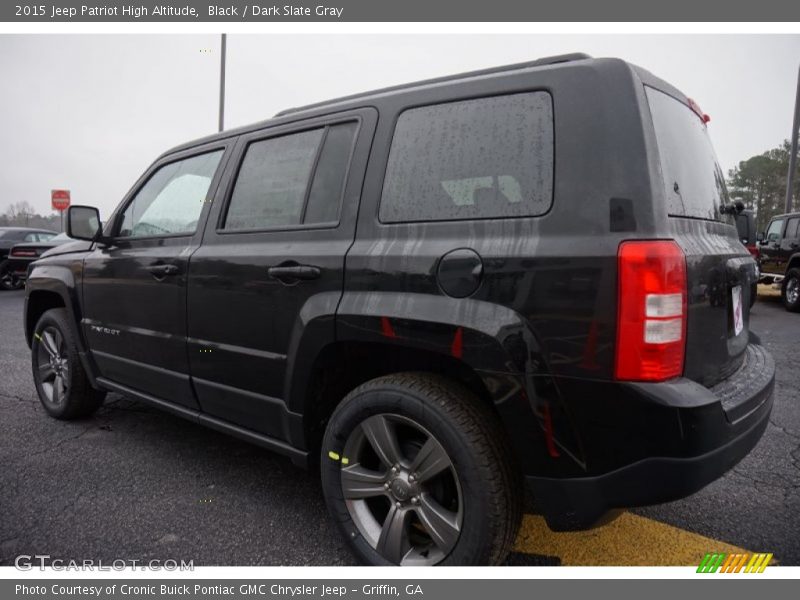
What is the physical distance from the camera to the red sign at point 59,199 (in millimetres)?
18109

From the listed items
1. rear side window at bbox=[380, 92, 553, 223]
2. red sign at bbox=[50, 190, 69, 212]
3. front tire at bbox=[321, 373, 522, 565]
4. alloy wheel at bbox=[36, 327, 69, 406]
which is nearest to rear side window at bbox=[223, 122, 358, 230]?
rear side window at bbox=[380, 92, 553, 223]

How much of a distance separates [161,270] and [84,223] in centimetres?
92

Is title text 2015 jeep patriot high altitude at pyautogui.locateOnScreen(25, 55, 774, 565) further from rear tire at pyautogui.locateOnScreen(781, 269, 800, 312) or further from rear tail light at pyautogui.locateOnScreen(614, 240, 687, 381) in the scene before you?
rear tire at pyautogui.locateOnScreen(781, 269, 800, 312)

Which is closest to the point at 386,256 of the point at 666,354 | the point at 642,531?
the point at 666,354

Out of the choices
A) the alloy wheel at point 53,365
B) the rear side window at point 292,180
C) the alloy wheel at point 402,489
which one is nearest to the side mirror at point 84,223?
the alloy wheel at point 53,365

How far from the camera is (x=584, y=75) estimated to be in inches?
66.1

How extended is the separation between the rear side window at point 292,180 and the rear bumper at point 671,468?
1.34 m

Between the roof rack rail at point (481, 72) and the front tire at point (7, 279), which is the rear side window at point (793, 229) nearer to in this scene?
the roof rack rail at point (481, 72)

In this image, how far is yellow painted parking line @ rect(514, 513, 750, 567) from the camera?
6.93 ft

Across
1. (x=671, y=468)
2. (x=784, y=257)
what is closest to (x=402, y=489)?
(x=671, y=468)

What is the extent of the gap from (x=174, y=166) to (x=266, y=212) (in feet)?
3.53

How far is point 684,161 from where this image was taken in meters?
1.88

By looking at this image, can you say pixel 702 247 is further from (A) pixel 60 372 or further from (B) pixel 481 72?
(A) pixel 60 372

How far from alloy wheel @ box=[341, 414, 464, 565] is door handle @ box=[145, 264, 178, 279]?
137cm
